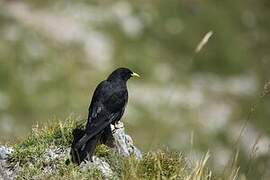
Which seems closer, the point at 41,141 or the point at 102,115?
the point at 41,141

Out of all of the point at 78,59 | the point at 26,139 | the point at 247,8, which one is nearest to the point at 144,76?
the point at 78,59

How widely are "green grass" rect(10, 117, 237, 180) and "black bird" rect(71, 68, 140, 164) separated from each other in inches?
7.0

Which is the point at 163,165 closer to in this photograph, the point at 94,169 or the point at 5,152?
the point at 94,169

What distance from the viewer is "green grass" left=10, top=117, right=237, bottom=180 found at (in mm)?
10875

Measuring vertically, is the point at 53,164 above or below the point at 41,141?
below

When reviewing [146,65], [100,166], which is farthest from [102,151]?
[146,65]

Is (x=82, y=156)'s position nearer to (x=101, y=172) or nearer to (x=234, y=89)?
(x=101, y=172)

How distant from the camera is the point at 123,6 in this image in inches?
2365

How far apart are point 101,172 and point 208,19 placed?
51.4 metres

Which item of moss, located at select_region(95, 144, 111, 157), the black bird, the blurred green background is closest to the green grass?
moss, located at select_region(95, 144, 111, 157)

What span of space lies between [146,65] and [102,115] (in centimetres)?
4217

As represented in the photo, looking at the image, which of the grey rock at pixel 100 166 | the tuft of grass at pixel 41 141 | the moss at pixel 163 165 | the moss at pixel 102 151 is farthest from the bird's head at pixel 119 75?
the moss at pixel 163 165

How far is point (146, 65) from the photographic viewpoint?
56.0 metres

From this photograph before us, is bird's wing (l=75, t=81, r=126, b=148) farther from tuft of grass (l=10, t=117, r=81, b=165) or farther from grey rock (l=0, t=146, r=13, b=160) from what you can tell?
grey rock (l=0, t=146, r=13, b=160)
